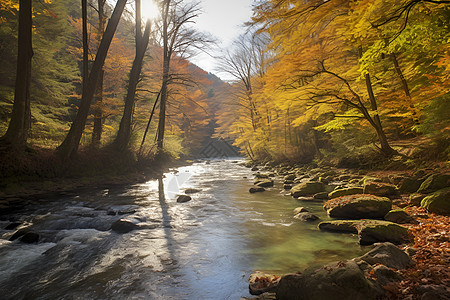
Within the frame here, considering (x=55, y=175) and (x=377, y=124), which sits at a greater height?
(x=377, y=124)

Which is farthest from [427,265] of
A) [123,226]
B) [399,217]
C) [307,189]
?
[307,189]

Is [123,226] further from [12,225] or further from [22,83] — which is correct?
[22,83]

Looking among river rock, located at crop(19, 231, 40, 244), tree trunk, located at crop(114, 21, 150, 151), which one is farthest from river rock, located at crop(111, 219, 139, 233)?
tree trunk, located at crop(114, 21, 150, 151)

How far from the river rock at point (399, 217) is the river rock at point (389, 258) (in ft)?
6.01

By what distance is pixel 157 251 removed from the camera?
3971mm

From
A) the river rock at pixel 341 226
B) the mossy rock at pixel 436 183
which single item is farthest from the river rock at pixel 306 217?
the mossy rock at pixel 436 183

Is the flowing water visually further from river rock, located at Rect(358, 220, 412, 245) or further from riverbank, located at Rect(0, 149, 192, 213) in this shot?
riverbank, located at Rect(0, 149, 192, 213)

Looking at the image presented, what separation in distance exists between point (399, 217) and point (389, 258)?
6.93ft

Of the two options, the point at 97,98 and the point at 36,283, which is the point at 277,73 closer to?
the point at 36,283

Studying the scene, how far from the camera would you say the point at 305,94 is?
28.7 feet

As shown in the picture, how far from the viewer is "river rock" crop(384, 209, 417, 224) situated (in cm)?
434

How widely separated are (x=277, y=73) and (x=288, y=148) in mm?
10008

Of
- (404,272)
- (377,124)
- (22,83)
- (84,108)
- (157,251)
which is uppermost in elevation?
(22,83)

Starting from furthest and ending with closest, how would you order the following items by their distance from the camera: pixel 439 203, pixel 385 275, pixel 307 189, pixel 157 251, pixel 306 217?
pixel 307 189, pixel 306 217, pixel 439 203, pixel 157 251, pixel 385 275
